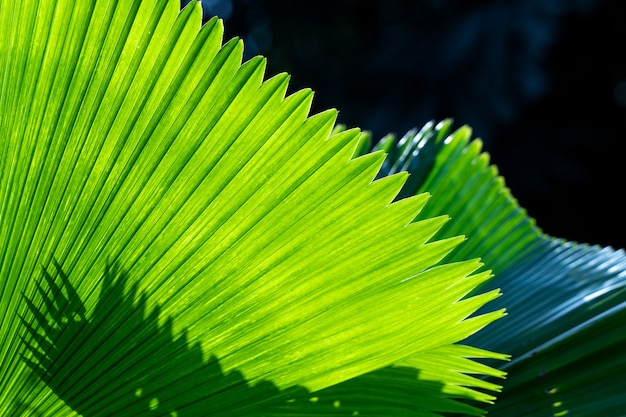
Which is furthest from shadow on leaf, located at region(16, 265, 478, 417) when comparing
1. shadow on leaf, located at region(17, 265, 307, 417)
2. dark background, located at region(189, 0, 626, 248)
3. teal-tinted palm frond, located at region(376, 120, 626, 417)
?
dark background, located at region(189, 0, 626, 248)

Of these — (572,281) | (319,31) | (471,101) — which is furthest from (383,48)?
(572,281)

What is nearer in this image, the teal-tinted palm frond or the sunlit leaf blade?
the sunlit leaf blade

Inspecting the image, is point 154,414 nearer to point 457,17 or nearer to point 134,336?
point 134,336

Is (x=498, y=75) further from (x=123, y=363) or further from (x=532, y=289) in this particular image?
(x=123, y=363)

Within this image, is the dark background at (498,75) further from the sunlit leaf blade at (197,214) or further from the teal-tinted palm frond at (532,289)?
the sunlit leaf blade at (197,214)

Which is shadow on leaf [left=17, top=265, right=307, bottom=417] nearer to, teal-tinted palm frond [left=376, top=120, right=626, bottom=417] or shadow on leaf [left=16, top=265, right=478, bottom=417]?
shadow on leaf [left=16, top=265, right=478, bottom=417]
